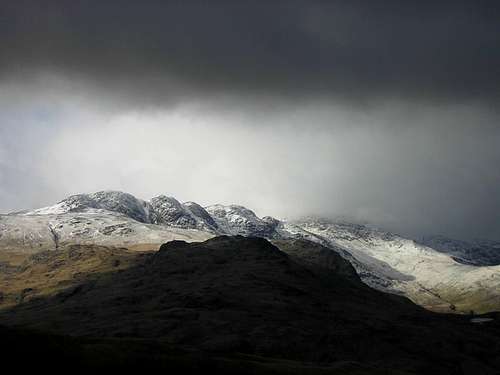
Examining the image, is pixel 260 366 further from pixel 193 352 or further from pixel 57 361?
pixel 57 361

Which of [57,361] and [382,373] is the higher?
[57,361]

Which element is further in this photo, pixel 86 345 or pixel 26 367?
pixel 86 345

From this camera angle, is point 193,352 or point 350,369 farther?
point 350,369

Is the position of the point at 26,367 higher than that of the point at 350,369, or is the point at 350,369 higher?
the point at 26,367

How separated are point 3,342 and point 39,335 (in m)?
6.92

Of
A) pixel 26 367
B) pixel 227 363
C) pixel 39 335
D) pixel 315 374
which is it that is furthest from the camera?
pixel 315 374

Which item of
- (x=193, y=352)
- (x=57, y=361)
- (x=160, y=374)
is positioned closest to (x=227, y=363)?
(x=193, y=352)

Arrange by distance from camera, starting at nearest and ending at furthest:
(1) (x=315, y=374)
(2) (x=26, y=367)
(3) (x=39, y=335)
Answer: (2) (x=26, y=367) → (3) (x=39, y=335) → (1) (x=315, y=374)

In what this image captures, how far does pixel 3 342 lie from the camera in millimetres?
97000

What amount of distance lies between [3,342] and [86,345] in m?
15.0

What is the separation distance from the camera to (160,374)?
341 feet

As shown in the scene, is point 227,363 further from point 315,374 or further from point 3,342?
point 3,342

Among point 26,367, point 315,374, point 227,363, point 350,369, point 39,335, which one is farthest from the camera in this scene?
point 350,369

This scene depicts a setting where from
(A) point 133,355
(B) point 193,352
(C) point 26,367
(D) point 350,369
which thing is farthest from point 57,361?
(D) point 350,369
